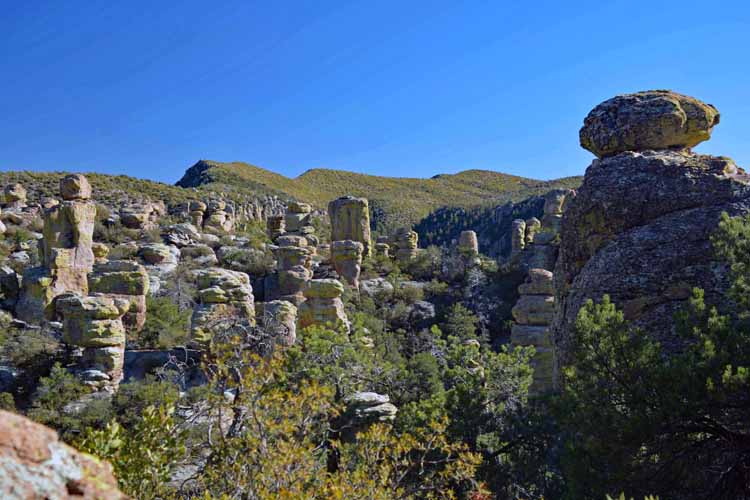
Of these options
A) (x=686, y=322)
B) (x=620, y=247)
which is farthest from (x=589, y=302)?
(x=620, y=247)

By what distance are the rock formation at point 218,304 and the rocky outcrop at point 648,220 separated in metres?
9.62

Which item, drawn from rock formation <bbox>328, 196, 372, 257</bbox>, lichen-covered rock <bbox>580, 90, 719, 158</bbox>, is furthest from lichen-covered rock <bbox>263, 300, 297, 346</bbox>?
rock formation <bbox>328, 196, 372, 257</bbox>

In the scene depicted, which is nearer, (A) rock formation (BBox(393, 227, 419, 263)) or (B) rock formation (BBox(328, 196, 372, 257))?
(B) rock formation (BBox(328, 196, 372, 257))

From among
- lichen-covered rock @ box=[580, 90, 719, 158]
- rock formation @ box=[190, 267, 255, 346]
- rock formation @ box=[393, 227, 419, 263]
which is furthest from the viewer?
rock formation @ box=[393, 227, 419, 263]

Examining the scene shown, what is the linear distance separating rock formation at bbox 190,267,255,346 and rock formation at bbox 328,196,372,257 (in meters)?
15.1

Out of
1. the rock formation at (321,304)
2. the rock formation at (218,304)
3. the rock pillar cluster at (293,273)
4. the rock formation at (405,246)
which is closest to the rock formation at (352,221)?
the rock formation at (405,246)

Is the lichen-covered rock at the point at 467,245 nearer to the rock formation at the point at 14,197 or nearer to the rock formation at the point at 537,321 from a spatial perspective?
the rock formation at the point at 537,321

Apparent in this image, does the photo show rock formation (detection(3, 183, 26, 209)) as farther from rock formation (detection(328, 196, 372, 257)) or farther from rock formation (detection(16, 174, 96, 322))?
rock formation (detection(328, 196, 372, 257))

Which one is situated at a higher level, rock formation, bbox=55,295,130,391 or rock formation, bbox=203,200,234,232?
rock formation, bbox=203,200,234,232

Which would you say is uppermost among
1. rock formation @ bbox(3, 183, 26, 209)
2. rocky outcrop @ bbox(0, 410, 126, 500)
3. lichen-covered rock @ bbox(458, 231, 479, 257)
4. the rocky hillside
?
the rocky hillside

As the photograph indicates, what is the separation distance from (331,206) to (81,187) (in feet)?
49.0

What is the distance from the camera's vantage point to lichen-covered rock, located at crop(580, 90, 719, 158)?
9.29 meters

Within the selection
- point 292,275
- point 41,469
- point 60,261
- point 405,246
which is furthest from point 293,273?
point 41,469

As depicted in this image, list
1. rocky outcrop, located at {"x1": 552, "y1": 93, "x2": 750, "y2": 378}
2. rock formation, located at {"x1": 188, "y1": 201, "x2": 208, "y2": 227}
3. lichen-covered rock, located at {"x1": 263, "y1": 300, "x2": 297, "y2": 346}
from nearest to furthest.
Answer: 1. rocky outcrop, located at {"x1": 552, "y1": 93, "x2": 750, "y2": 378}
2. lichen-covered rock, located at {"x1": 263, "y1": 300, "x2": 297, "y2": 346}
3. rock formation, located at {"x1": 188, "y1": 201, "x2": 208, "y2": 227}
